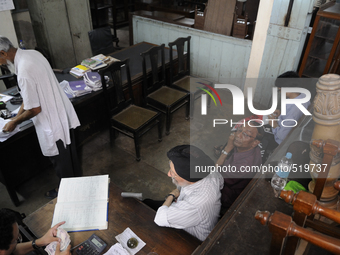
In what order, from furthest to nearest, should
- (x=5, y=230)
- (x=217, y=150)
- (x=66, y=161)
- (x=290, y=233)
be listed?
(x=217, y=150)
(x=66, y=161)
(x=5, y=230)
(x=290, y=233)

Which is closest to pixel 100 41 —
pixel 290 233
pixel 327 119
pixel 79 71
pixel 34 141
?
pixel 79 71

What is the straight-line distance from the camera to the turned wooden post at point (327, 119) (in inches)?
43.1

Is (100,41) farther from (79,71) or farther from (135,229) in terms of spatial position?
(135,229)

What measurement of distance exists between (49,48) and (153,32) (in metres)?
1.82

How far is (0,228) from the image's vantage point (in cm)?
128

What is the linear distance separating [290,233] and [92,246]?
45.5 inches

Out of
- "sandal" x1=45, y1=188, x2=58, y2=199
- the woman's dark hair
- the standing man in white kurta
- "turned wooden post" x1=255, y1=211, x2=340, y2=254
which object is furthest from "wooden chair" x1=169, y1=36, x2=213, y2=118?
"turned wooden post" x1=255, y1=211, x2=340, y2=254

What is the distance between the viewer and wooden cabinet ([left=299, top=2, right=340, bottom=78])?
3193 mm

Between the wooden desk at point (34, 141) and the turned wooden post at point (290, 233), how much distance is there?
229 centimetres

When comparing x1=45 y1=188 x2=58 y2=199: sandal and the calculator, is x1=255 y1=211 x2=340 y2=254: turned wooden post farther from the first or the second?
x1=45 y1=188 x2=58 y2=199: sandal

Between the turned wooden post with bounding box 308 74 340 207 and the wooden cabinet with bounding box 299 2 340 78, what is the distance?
2.54 m

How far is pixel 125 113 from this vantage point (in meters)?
3.19

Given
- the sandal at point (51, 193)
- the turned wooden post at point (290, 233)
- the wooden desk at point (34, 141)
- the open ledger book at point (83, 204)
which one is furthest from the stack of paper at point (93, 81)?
the turned wooden post at point (290, 233)

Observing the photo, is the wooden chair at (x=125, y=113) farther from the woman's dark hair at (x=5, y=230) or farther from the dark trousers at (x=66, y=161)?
the woman's dark hair at (x=5, y=230)
